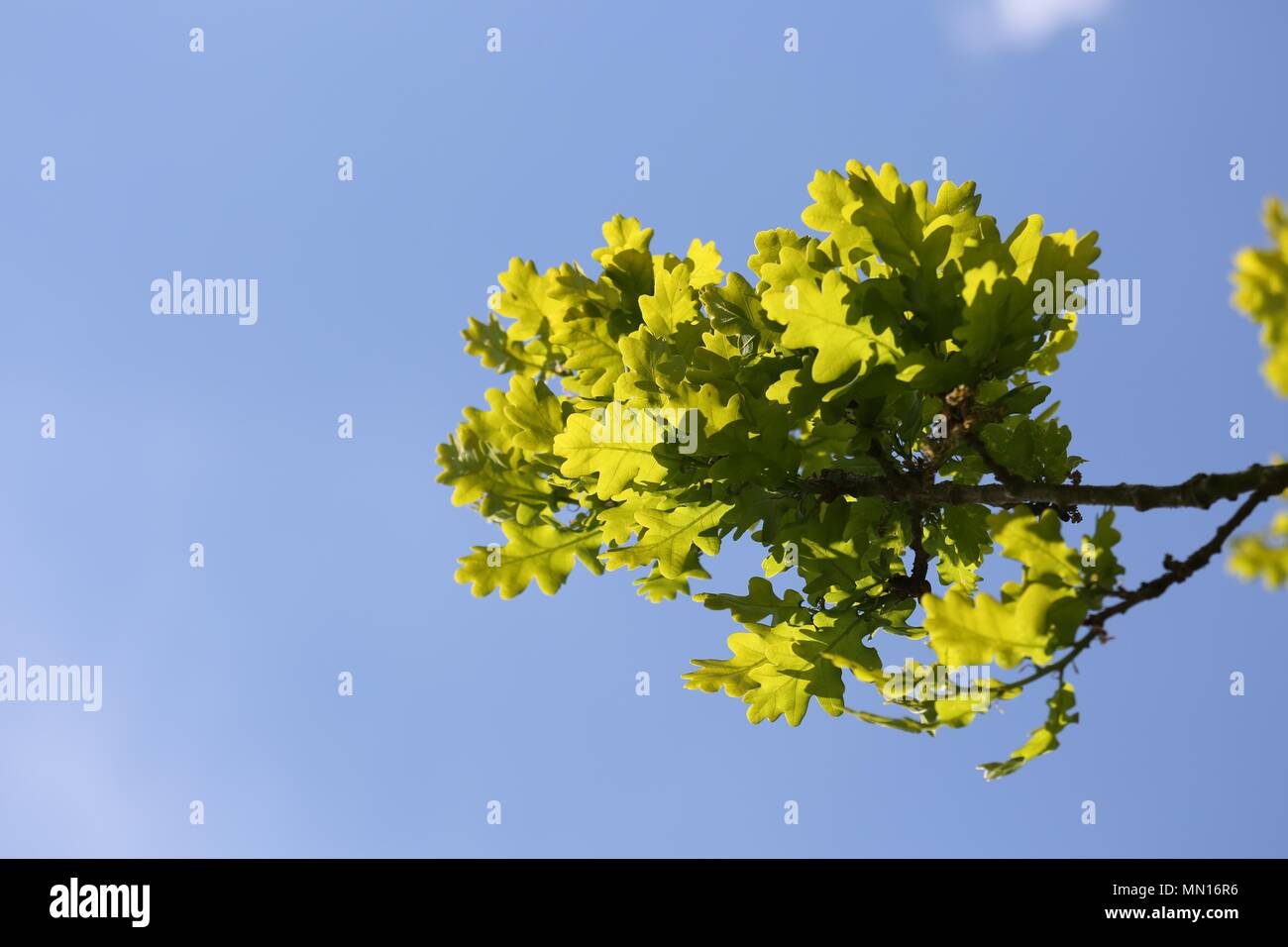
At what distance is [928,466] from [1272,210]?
1.44 metres

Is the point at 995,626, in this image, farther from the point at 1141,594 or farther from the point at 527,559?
the point at 527,559

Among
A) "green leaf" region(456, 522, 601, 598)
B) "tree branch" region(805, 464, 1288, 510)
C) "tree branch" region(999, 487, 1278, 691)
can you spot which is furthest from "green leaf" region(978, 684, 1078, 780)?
"green leaf" region(456, 522, 601, 598)

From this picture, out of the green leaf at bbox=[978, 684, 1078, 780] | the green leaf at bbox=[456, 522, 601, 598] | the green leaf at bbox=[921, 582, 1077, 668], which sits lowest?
the green leaf at bbox=[978, 684, 1078, 780]

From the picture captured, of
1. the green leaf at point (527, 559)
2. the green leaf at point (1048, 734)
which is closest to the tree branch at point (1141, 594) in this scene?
the green leaf at point (1048, 734)

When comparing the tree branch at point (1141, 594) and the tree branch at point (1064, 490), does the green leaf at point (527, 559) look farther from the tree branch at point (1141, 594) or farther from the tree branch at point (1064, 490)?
the tree branch at point (1141, 594)

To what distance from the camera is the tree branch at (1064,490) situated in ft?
7.26

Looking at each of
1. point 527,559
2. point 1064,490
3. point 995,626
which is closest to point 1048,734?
point 995,626

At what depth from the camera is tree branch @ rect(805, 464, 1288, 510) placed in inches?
87.1

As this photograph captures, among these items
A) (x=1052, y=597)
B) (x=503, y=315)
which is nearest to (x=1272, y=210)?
(x=1052, y=597)

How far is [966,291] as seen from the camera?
2643 mm

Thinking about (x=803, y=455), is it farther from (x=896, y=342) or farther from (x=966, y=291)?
(x=966, y=291)

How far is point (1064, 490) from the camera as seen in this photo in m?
2.65

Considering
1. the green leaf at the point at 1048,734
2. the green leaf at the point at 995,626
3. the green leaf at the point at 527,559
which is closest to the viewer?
the green leaf at the point at 995,626

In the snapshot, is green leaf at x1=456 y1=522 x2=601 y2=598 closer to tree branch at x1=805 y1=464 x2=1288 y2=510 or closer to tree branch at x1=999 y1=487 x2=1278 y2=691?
tree branch at x1=805 y1=464 x2=1288 y2=510
